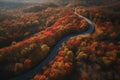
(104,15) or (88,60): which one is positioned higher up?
(104,15)

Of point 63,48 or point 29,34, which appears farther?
point 29,34

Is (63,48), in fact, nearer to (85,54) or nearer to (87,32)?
(85,54)

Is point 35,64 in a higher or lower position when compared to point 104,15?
lower

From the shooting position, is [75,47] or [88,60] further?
[75,47]

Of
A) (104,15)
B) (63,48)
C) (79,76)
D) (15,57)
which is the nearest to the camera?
(79,76)

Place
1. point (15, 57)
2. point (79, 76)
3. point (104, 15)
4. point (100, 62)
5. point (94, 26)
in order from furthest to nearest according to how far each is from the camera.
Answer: point (104, 15) < point (94, 26) < point (15, 57) < point (100, 62) < point (79, 76)

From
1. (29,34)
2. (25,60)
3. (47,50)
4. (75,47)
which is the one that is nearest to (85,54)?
(75,47)

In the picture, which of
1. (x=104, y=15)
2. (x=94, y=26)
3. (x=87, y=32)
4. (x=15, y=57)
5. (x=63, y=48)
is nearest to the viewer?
(x=15, y=57)

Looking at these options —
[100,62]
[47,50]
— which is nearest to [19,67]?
[47,50]

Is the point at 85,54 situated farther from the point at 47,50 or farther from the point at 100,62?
the point at 47,50
